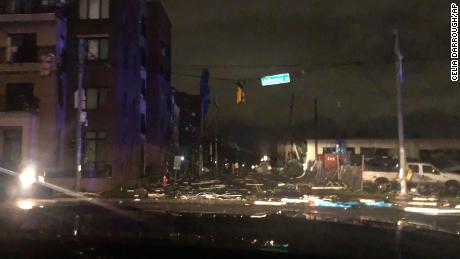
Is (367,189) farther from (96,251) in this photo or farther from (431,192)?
(96,251)

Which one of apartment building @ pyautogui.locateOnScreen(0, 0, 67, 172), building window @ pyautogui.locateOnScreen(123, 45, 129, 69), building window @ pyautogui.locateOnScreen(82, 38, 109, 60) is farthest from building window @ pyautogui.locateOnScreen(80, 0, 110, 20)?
building window @ pyautogui.locateOnScreen(123, 45, 129, 69)

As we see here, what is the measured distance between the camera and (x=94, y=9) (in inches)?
1658

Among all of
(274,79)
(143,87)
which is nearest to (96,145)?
(143,87)

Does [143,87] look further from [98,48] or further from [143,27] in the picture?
[98,48]

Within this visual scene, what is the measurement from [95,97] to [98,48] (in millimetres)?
3591

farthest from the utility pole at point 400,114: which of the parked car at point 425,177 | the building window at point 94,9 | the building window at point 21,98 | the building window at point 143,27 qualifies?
the building window at point 143,27

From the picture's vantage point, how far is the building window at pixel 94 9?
138 ft

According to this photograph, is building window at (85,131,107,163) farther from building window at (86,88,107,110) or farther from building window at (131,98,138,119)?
building window at (131,98,138,119)

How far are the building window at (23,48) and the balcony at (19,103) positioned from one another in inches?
102

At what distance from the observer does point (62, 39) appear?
4044cm

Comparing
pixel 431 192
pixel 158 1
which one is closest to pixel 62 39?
pixel 158 1

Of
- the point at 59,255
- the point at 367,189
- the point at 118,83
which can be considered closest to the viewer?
the point at 59,255

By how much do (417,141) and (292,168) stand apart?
15392mm

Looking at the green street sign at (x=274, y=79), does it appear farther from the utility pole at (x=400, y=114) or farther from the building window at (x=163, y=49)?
the building window at (x=163, y=49)
